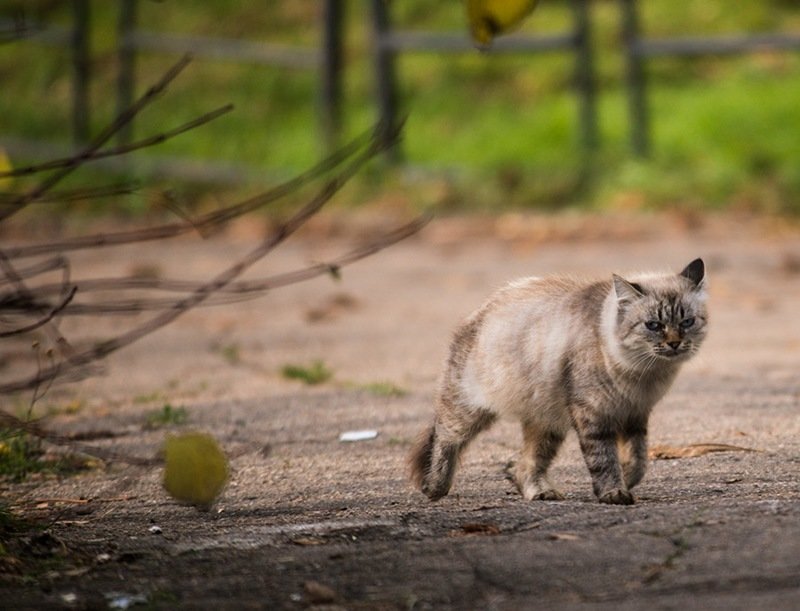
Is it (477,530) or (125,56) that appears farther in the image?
(125,56)

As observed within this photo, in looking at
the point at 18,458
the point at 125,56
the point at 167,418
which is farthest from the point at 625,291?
the point at 125,56

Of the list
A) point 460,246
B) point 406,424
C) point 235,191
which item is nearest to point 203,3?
point 235,191

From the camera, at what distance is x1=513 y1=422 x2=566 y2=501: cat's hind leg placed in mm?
4184

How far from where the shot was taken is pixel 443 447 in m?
4.36

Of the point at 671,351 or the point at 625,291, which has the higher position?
the point at 625,291

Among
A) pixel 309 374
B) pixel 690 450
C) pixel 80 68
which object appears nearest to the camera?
pixel 690 450

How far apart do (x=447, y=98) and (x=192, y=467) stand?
33.7 ft

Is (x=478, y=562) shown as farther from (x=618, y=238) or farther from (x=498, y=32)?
(x=618, y=238)

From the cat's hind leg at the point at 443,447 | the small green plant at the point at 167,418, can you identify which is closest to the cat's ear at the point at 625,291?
the cat's hind leg at the point at 443,447

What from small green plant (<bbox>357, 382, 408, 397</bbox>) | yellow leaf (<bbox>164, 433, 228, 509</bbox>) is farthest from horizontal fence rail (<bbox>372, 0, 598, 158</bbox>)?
yellow leaf (<bbox>164, 433, 228, 509</bbox>)

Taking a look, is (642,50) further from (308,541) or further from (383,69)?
(308,541)

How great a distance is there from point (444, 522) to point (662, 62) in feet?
34.0

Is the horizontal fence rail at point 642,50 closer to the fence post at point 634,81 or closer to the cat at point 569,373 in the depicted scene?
the fence post at point 634,81

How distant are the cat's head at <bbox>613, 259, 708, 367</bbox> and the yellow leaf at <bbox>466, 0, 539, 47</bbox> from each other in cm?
146
